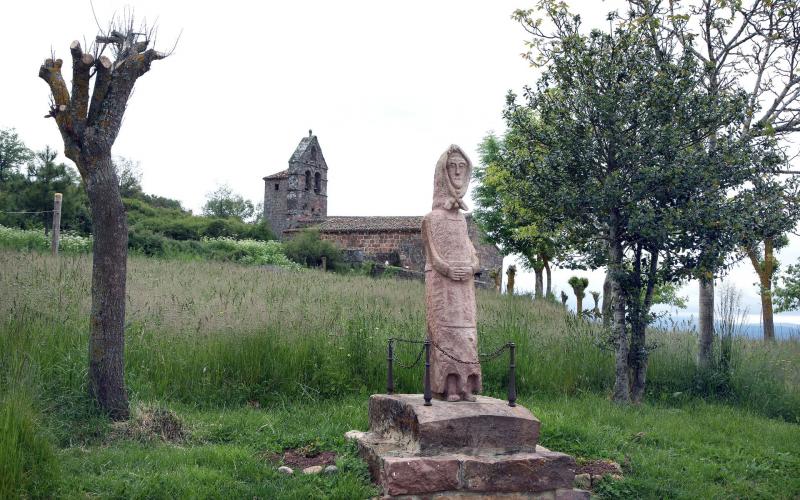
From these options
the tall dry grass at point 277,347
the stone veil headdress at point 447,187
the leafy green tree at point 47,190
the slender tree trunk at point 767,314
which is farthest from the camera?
the leafy green tree at point 47,190

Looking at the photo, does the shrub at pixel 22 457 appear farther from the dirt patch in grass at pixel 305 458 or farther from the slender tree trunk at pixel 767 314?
the slender tree trunk at pixel 767 314

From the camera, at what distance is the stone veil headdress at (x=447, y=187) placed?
7441mm

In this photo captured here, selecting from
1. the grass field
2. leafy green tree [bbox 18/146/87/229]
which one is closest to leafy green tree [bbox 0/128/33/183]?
leafy green tree [bbox 18/146/87/229]

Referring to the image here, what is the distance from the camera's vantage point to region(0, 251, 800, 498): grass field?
6449 millimetres

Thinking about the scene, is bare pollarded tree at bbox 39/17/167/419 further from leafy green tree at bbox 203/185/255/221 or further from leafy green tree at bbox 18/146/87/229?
leafy green tree at bbox 203/185/255/221

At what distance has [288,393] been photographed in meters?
9.77

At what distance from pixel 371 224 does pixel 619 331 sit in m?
24.0

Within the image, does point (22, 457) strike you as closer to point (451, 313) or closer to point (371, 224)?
point (451, 313)

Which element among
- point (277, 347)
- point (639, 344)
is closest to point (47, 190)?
point (277, 347)

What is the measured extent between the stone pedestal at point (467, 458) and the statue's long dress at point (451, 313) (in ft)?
1.12

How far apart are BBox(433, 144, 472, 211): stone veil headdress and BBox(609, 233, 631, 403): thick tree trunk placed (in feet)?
14.4

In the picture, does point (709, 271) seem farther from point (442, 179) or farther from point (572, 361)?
point (442, 179)

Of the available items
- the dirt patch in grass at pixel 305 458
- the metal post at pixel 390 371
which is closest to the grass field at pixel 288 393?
the dirt patch in grass at pixel 305 458

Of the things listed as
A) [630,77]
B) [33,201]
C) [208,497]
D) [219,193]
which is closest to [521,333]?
[630,77]
